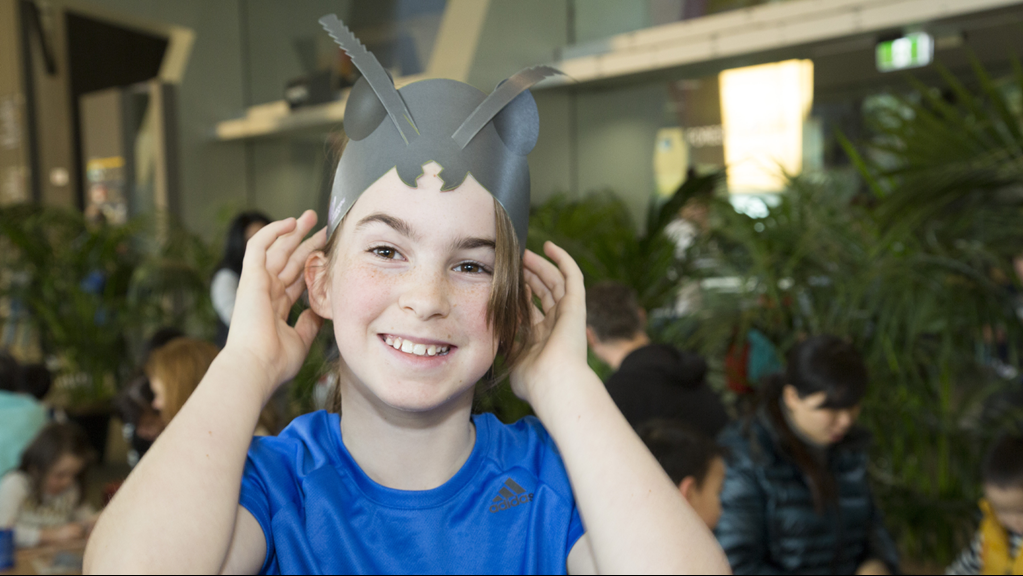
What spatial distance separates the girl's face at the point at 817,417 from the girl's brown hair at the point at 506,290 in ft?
4.78

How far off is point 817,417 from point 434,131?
171 centimetres

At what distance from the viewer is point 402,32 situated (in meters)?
6.49

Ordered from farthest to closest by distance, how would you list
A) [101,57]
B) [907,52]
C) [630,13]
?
[101,57] → [630,13] → [907,52]

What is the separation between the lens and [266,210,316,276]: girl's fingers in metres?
0.98

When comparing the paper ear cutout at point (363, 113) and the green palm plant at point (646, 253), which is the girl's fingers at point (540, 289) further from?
the green palm plant at point (646, 253)

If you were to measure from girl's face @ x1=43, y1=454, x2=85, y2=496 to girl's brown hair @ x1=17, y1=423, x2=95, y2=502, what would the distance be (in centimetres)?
1

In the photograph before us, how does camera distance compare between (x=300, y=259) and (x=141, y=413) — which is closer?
(x=300, y=259)

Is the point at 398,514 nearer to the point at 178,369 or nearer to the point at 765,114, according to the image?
the point at 178,369

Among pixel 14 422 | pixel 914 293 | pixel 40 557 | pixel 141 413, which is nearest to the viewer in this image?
pixel 40 557

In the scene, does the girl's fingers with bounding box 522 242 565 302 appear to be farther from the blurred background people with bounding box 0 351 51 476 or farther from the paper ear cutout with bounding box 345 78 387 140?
the blurred background people with bounding box 0 351 51 476

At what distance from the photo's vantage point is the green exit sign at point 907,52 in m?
4.70

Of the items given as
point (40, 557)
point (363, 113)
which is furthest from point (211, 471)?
point (40, 557)

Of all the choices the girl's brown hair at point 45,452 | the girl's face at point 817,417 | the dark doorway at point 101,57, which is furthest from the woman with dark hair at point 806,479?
the dark doorway at point 101,57

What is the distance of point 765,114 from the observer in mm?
5676
